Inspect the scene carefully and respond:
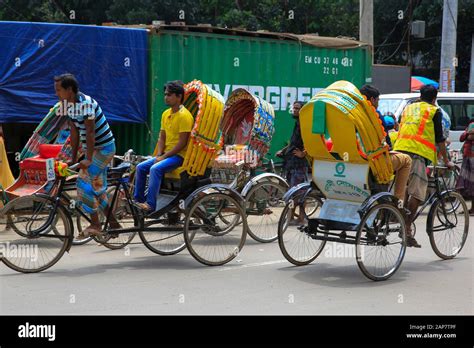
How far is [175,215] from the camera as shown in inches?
298

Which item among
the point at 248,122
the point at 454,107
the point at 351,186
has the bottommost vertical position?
the point at 351,186

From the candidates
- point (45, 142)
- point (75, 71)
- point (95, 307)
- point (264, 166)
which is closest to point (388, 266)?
point (95, 307)

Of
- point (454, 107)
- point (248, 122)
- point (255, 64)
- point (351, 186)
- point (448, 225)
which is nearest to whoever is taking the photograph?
point (351, 186)

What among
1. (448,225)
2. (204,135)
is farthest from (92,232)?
(448,225)

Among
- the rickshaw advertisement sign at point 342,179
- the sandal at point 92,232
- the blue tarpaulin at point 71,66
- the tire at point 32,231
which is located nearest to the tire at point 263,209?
the rickshaw advertisement sign at point 342,179

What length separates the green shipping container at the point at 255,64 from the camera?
42.0ft

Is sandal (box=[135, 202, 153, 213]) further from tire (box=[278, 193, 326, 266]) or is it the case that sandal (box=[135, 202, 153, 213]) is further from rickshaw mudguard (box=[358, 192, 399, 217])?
rickshaw mudguard (box=[358, 192, 399, 217])

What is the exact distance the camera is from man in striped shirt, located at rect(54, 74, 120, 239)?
6922 millimetres

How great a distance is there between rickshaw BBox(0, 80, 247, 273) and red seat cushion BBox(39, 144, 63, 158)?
135 cm

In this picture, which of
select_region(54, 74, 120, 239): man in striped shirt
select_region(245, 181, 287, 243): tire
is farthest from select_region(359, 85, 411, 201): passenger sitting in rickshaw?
select_region(54, 74, 120, 239): man in striped shirt

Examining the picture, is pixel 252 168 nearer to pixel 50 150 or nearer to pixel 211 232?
pixel 211 232

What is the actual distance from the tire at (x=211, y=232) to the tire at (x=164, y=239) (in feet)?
0.61

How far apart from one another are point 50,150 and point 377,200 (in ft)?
14.1

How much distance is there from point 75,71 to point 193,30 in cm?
240
